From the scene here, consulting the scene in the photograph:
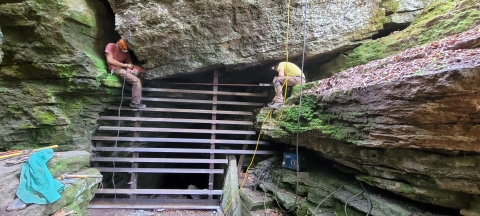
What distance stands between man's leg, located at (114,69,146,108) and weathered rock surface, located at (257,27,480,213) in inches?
151

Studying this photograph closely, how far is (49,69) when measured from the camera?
432cm

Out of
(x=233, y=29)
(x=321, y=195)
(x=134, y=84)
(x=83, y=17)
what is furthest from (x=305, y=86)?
(x=83, y=17)

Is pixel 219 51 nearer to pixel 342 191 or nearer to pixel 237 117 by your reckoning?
pixel 237 117

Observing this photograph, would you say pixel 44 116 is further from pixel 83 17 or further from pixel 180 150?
pixel 180 150

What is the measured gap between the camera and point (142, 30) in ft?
15.2

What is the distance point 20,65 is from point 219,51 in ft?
12.5

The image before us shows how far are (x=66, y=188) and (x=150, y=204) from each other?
2103 mm

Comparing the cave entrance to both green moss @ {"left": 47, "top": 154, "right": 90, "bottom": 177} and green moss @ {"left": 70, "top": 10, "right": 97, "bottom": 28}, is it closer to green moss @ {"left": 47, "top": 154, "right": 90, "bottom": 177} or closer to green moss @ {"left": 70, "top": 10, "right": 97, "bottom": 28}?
green moss @ {"left": 47, "top": 154, "right": 90, "bottom": 177}

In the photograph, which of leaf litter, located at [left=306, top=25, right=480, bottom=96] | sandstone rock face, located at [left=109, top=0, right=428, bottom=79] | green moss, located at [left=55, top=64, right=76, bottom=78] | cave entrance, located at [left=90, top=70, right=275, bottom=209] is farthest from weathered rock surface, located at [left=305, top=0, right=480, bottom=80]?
green moss, located at [left=55, top=64, right=76, bottom=78]

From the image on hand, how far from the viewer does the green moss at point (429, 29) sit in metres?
3.72

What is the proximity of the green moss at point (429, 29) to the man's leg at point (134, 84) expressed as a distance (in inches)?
187

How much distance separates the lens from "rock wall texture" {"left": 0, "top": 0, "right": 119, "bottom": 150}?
4090 millimetres

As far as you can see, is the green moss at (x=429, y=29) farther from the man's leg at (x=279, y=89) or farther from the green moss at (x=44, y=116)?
the green moss at (x=44, y=116)

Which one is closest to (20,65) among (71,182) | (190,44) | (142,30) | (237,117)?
(142,30)
